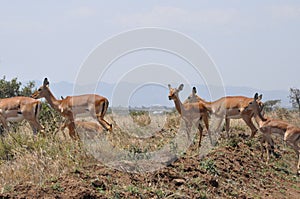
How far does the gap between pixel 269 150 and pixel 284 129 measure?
32.0 inches

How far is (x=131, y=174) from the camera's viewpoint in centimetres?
838

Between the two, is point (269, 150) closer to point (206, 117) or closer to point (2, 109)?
point (206, 117)

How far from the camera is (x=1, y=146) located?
11.2 m

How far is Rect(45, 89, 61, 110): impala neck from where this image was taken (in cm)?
1645

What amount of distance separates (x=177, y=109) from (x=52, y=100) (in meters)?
4.32

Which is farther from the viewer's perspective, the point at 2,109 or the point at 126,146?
the point at 2,109

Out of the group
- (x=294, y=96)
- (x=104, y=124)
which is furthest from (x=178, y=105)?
(x=294, y=96)

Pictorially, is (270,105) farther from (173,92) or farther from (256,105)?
(173,92)

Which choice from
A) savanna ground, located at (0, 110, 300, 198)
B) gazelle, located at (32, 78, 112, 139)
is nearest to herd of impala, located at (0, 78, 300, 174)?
gazelle, located at (32, 78, 112, 139)

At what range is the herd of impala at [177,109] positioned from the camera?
14.3 m

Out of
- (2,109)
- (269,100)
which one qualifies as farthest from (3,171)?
(269,100)

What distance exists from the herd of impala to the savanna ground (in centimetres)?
121

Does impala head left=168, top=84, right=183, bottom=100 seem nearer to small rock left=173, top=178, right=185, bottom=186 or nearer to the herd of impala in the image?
the herd of impala

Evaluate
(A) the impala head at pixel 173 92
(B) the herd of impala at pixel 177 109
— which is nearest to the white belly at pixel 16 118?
(B) the herd of impala at pixel 177 109
